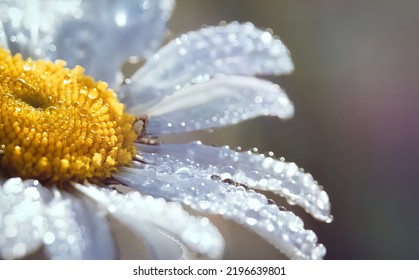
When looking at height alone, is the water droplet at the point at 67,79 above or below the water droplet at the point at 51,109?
above

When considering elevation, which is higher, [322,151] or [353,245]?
[322,151]

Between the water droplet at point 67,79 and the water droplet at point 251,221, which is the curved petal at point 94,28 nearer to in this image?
the water droplet at point 67,79

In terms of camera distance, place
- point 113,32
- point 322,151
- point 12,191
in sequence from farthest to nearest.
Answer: point 322,151, point 113,32, point 12,191

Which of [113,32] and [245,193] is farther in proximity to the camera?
[113,32]

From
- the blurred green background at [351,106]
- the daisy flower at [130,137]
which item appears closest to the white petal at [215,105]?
the daisy flower at [130,137]
